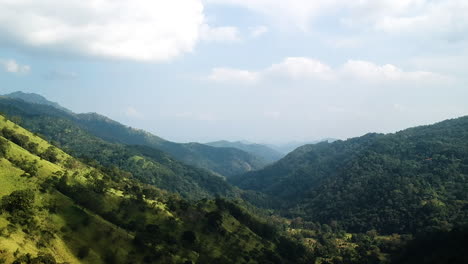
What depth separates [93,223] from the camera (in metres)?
138

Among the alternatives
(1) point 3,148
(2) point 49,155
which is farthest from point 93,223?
(2) point 49,155

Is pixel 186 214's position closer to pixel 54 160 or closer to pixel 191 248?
pixel 191 248

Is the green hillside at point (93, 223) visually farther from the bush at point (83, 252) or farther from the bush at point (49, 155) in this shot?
the bush at point (49, 155)

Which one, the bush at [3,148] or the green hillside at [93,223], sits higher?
the bush at [3,148]

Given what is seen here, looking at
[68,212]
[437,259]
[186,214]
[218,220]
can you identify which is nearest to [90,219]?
[68,212]

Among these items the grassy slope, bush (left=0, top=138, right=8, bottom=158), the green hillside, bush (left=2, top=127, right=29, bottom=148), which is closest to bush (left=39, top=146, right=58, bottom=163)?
the green hillside

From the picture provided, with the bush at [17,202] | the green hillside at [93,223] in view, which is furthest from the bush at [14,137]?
the bush at [17,202]

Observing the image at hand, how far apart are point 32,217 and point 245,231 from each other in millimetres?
112579

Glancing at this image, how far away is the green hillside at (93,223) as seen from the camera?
115062 millimetres

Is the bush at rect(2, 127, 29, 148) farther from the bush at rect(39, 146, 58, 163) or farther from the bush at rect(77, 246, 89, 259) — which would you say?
the bush at rect(77, 246, 89, 259)

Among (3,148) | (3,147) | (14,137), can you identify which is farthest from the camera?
(14,137)

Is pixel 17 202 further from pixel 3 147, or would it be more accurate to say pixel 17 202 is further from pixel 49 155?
pixel 49 155

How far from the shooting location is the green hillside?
115 meters

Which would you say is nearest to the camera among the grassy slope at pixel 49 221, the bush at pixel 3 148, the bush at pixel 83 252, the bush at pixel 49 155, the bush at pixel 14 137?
the grassy slope at pixel 49 221
